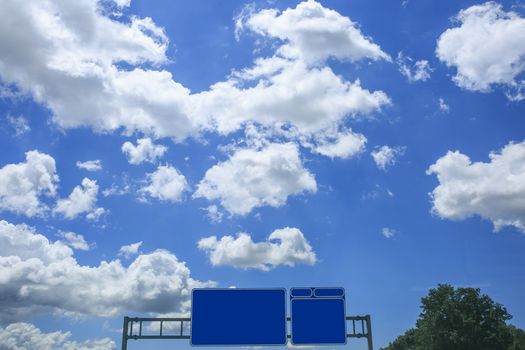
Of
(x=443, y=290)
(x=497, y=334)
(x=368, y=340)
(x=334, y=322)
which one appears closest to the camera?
(x=334, y=322)

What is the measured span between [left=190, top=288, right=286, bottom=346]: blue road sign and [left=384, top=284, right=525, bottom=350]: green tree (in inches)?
1515

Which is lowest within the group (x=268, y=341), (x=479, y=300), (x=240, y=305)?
(x=268, y=341)

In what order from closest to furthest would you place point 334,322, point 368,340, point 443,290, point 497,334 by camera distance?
point 334,322
point 368,340
point 497,334
point 443,290

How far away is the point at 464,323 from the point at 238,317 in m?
40.5

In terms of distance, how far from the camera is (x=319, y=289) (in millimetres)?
23516

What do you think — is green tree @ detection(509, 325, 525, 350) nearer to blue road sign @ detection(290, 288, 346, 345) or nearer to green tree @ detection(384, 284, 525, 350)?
green tree @ detection(384, 284, 525, 350)

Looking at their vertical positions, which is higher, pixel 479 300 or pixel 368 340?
pixel 479 300

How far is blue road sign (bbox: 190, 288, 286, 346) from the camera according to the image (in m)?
23.3

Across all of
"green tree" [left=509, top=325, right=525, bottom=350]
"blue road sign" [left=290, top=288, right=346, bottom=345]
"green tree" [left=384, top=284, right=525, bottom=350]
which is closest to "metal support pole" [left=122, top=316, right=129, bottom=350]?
"blue road sign" [left=290, top=288, right=346, bottom=345]

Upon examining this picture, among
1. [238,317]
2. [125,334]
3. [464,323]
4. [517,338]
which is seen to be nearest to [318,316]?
[238,317]

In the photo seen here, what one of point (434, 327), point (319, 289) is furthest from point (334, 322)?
point (434, 327)

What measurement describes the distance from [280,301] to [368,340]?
469 centimetres

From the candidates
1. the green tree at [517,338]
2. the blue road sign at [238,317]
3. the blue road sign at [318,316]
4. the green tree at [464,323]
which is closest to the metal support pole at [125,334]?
the blue road sign at [238,317]

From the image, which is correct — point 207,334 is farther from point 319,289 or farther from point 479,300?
point 479,300
